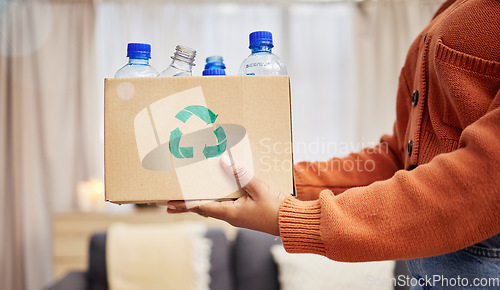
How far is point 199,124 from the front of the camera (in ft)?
2.23

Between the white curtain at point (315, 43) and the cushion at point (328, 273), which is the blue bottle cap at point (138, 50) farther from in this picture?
the white curtain at point (315, 43)

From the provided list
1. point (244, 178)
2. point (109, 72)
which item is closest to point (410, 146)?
point (244, 178)

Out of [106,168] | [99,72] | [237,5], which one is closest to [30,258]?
[99,72]

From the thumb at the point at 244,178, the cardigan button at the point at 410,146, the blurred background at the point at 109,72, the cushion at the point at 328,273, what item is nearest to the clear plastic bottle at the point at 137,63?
the thumb at the point at 244,178

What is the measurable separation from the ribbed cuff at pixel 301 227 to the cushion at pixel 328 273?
1.36m

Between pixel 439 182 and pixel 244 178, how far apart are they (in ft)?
0.93

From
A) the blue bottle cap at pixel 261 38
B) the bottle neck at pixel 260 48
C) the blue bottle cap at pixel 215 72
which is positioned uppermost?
the blue bottle cap at pixel 261 38

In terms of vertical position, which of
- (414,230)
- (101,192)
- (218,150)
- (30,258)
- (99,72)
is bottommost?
(30,258)

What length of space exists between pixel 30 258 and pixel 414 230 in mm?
2828

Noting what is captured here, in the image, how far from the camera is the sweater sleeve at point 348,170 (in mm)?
841

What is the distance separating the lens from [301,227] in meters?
0.59

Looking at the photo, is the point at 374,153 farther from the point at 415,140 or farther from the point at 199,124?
the point at 199,124

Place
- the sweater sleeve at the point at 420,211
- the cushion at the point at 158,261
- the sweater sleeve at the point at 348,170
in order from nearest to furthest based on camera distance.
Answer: the sweater sleeve at the point at 420,211
the sweater sleeve at the point at 348,170
the cushion at the point at 158,261

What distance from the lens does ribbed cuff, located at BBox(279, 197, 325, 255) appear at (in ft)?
1.91
